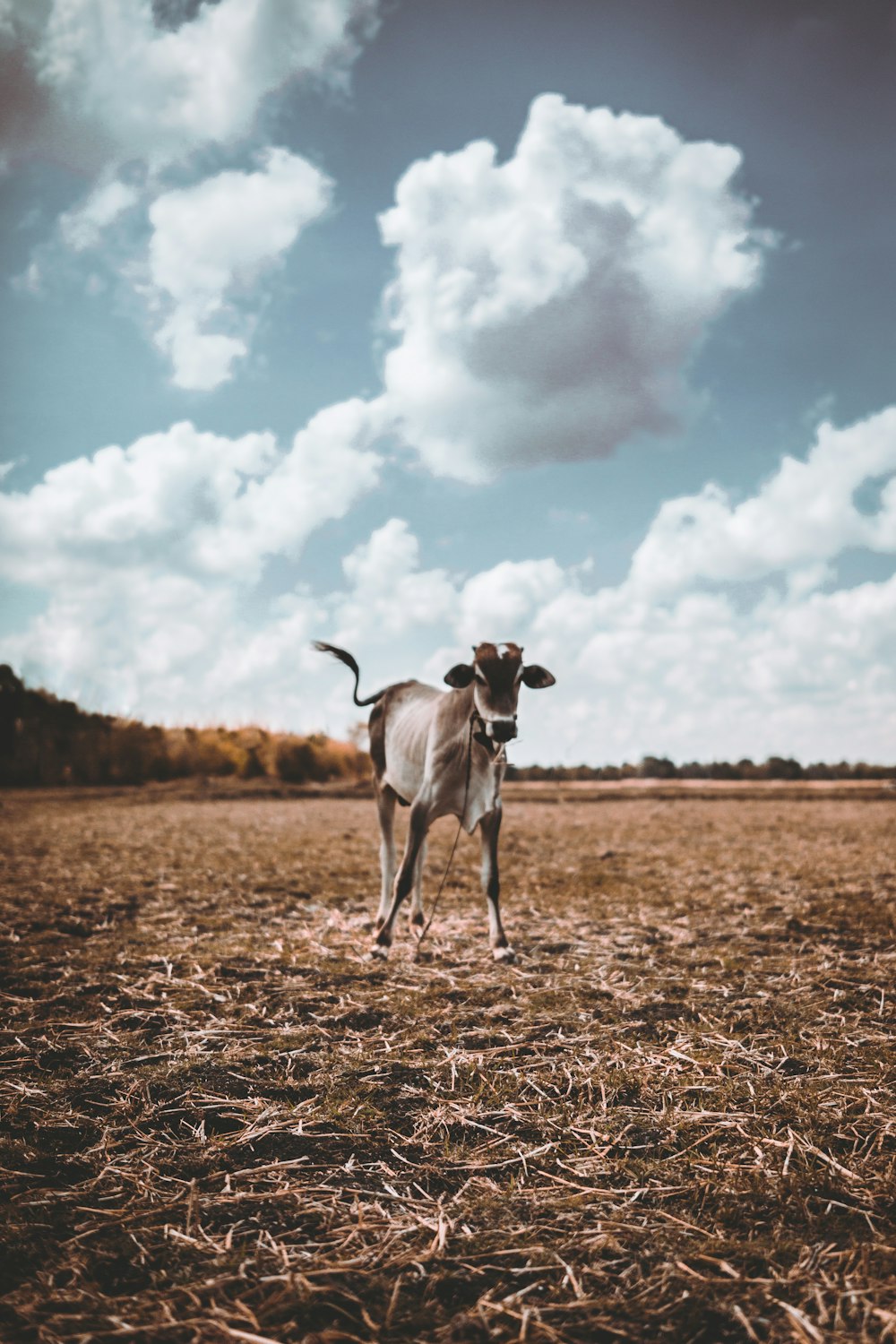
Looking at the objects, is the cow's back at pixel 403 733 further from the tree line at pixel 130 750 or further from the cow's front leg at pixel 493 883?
the tree line at pixel 130 750

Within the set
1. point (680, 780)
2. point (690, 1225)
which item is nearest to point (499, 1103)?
point (690, 1225)

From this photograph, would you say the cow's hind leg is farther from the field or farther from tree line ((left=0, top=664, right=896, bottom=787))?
tree line ((left=0, top=664, right=896, bottom=787))

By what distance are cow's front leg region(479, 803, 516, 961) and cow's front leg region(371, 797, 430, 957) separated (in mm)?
570

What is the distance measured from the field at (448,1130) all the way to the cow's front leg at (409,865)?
9.7 inches

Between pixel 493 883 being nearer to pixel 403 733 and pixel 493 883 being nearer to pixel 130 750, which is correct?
pixel 403 733

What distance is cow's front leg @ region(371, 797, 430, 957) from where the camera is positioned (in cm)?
634

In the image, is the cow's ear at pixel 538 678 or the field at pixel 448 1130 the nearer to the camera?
the field at pixel 448 1130

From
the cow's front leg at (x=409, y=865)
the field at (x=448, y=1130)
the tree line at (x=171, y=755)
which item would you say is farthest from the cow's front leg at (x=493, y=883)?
the tree line at (x=171, y=755)

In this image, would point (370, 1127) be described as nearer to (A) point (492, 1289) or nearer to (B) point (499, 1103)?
(B) point (499, 1103)

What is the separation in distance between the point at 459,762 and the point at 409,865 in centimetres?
105

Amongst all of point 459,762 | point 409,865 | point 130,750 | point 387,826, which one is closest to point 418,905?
point 409,865

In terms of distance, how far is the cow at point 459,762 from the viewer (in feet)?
19.4

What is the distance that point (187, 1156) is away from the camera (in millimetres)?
3074

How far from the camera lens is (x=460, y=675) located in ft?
20.3
